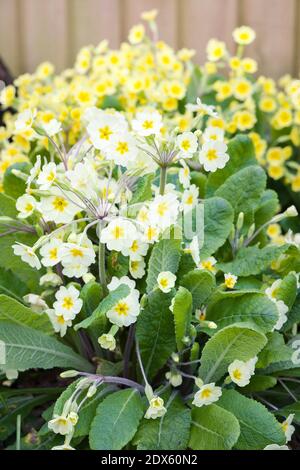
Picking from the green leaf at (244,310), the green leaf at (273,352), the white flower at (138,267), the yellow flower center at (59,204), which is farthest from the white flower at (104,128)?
the green leaf at (273,352)

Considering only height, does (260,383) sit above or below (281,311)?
below

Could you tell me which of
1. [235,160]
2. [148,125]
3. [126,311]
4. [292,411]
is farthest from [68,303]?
[235,160]

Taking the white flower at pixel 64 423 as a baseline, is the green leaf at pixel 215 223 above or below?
above

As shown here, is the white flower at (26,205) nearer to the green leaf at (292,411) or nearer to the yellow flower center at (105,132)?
the yellow flower center at (105,132)

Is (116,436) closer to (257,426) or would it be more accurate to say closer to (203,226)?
(257,426)

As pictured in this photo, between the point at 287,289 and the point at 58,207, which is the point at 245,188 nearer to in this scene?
the point at 287,289

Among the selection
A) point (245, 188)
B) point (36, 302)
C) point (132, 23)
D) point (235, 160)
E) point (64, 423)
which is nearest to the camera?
point (64, 423)

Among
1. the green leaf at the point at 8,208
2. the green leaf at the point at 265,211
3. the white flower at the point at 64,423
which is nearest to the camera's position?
the white flower at the point at 64,423
